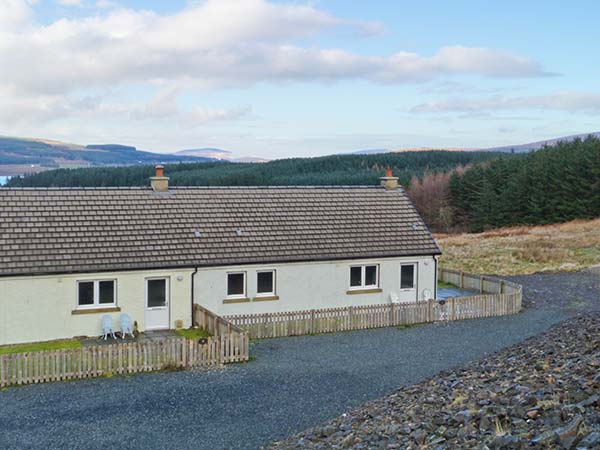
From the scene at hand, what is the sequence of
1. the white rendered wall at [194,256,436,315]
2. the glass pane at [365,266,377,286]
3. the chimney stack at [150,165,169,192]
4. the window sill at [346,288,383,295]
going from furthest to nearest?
the glass pane at [365,266,377,286] → the window sill at [346,288,383,295] → the chimney stack at [150,165,169,192] → the white rendered wall at [194,256,436,315]

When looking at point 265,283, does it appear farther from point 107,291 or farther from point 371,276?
point 107,291

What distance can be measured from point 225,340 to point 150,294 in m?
5.23

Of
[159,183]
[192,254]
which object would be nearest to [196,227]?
[192,254]

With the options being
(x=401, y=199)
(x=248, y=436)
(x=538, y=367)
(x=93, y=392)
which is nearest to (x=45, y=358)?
(x=93, y=392)

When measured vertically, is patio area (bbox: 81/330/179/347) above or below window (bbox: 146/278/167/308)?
below

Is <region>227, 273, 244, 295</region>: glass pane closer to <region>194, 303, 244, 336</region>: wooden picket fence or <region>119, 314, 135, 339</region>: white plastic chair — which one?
<region>194, 303, 244, 336</region>: wooden picket fence

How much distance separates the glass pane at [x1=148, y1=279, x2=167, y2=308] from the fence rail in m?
4.66

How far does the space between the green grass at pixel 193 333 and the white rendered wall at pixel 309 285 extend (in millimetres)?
1101

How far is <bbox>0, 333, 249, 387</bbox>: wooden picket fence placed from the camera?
748 inches

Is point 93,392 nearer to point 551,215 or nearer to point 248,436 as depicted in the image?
point 248,436

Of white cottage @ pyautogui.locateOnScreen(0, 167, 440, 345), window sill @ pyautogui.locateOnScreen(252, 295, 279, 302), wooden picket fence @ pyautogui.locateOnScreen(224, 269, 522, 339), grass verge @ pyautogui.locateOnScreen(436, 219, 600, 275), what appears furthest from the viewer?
grass verge @ pyautogui.locateOnScreen(436, 219, 600, 275)

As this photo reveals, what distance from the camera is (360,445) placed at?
504 inches

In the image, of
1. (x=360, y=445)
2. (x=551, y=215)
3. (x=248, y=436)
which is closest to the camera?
(x=360, y=445)

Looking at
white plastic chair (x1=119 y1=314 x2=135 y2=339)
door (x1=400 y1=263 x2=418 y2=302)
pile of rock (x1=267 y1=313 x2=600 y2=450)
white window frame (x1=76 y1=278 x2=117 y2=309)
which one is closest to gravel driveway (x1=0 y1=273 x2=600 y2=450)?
pile of rock (x1=267 y1=313 x2=600 y2=450)
